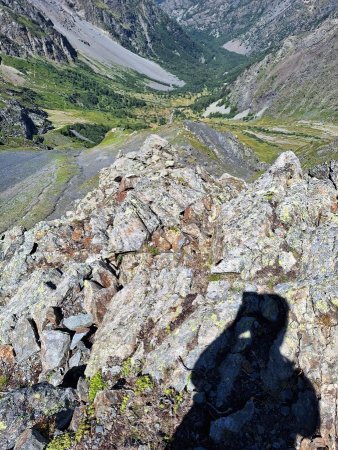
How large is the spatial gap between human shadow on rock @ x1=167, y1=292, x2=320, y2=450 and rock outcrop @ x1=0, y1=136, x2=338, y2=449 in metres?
0.04

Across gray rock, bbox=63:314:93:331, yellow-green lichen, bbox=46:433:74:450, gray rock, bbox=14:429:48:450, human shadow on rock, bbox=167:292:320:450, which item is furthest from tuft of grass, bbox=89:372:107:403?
human shadow on rock, bbox=167:292:320:450

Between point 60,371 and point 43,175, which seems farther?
point 43,175

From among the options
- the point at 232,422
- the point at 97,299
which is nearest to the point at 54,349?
the point at 97,299

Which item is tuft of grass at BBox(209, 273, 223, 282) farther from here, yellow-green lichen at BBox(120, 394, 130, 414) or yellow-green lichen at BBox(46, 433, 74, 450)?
yellow-green lichen at BBox(46, 433, 74, 450)

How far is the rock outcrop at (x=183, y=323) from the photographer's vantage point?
46.8 ft

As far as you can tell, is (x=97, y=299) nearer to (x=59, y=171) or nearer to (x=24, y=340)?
(x=24, y=340)

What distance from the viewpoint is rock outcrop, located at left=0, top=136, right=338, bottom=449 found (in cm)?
1426

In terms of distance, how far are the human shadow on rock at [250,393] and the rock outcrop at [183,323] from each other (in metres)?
0.04

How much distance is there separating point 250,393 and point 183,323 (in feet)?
14.3

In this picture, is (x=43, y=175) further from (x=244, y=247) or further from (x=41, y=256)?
(x=244, y=247)

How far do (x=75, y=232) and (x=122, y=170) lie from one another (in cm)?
1184

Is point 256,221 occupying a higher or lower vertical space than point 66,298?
higher

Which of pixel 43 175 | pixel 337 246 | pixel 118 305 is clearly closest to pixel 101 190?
pixel 118 305

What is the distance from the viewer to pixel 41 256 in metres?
28.8
